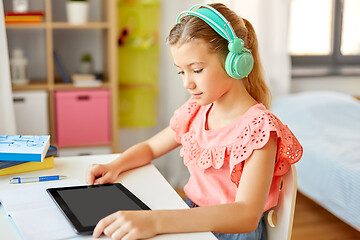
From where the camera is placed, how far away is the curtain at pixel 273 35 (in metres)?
3.10

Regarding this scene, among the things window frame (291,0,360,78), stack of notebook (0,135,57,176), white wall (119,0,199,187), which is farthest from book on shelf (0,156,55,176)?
window frame (291,0,360,78)

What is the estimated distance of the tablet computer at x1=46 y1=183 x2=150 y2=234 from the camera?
91 centimetres

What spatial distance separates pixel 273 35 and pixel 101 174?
7.54 ft

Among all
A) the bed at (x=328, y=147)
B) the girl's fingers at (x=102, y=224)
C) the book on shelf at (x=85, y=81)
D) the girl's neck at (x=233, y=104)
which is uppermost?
the girl's neck at (x=233, y=104)

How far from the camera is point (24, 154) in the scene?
1178 mm

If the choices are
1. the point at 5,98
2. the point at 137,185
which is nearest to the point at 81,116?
the point at 5,98

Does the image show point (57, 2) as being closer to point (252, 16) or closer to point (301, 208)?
point (252, 16)

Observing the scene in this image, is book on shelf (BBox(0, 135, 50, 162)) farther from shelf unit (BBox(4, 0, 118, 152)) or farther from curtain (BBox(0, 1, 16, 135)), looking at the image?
shelf unit (BBox(4, 0, 118, 152))

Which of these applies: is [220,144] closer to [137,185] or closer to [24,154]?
[137,185]

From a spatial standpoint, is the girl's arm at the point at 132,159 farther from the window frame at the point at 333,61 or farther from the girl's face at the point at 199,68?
the window frame at the point at 333,61

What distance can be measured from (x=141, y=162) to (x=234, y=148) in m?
0.32

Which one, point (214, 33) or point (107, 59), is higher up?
point (214, 33)

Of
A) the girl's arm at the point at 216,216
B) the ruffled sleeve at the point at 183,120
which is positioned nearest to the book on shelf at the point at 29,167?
the ruffled sleeve at the point at 183,120

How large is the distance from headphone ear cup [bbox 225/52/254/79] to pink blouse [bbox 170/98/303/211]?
0.40 feet
